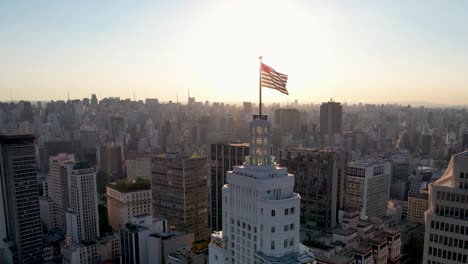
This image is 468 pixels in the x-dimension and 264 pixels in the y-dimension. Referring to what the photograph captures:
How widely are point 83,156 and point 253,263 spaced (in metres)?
116

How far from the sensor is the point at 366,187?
7431 centimetres

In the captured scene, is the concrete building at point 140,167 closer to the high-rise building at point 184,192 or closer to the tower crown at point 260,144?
the high-rise building at point 184,192

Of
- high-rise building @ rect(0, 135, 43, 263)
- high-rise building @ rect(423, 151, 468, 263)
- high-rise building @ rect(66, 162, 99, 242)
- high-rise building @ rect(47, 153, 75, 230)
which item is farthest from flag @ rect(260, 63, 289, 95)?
high-rise building @ rect(47, 153, 75, 230)

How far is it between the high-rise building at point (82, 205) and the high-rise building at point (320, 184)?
38.5 meters

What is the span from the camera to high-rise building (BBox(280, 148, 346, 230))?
66.9m

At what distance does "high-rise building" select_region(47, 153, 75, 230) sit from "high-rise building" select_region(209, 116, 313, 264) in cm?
6560

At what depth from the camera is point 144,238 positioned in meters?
53.7

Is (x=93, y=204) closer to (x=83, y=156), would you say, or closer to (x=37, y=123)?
(x=83, y=156)

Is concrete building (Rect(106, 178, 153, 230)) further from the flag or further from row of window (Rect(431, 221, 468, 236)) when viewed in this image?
row of window (Rect(431, 221, 468, 236))

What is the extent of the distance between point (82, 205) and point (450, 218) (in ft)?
200

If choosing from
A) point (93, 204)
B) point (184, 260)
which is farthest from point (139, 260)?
point (93, 204)

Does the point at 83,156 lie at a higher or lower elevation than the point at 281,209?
lower

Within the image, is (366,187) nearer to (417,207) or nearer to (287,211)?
(417,207)

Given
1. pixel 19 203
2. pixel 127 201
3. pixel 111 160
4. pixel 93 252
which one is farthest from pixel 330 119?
pixel 19 203
